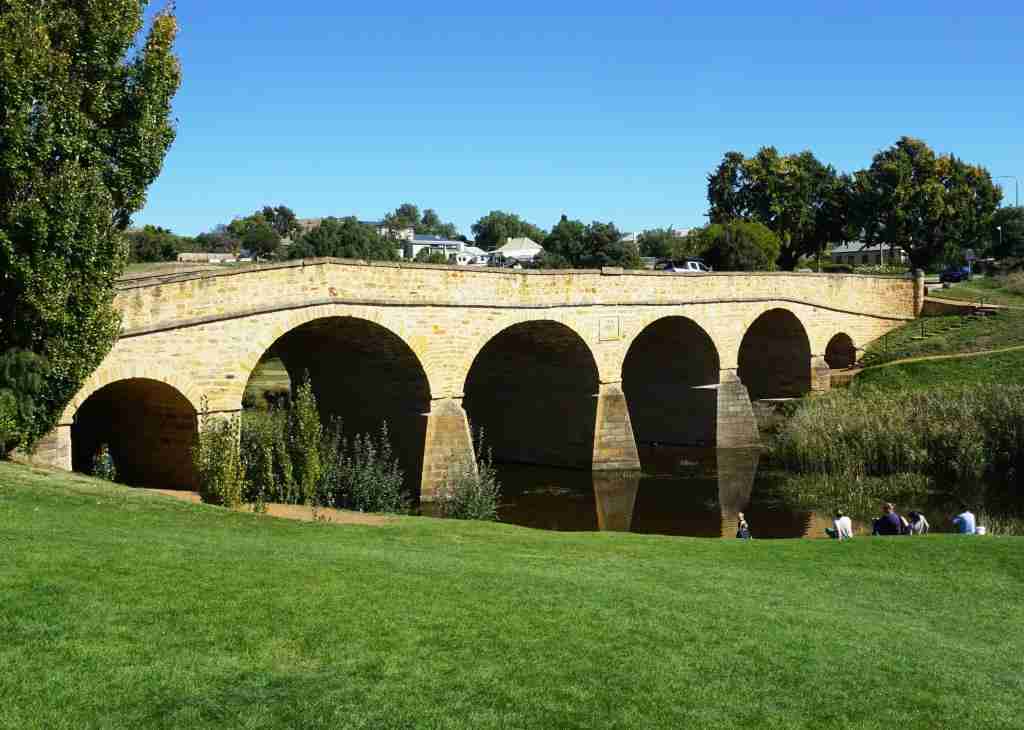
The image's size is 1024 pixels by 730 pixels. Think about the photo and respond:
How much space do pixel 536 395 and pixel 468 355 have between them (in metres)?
6.82

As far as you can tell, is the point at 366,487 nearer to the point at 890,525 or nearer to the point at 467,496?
the point at 467,496

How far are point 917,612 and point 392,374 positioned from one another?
625 inches

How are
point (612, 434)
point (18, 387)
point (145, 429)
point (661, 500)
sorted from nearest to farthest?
point (18, 387) → point (145, 429) → point (661, 500) → point (612, 434)

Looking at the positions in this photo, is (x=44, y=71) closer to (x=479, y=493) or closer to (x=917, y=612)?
(x=479, y=493)

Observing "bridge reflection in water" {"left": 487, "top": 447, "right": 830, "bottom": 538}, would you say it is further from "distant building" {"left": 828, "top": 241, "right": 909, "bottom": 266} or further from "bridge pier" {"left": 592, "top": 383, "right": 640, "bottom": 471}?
"distant building" {"left": 828, "top": 241, "right": 909, "bottom": 266}

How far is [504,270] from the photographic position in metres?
26.6

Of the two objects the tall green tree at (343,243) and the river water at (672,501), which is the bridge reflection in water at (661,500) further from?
the tall green tree at (343,243)

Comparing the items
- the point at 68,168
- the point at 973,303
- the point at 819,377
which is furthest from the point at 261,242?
the point at 68,168

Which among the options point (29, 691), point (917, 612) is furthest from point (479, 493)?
point (29, 691)

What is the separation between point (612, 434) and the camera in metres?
30.3

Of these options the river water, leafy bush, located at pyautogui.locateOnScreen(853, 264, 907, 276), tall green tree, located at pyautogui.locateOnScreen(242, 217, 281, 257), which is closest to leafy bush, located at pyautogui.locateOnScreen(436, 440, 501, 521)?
the river water

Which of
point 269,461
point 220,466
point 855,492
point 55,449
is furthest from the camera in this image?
point 855,492

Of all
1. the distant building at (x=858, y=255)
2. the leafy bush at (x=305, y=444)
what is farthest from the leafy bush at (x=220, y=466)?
the distant building at (x=858, y=255)

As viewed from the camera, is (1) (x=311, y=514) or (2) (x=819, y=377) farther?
(2) (x=819, y=377)
